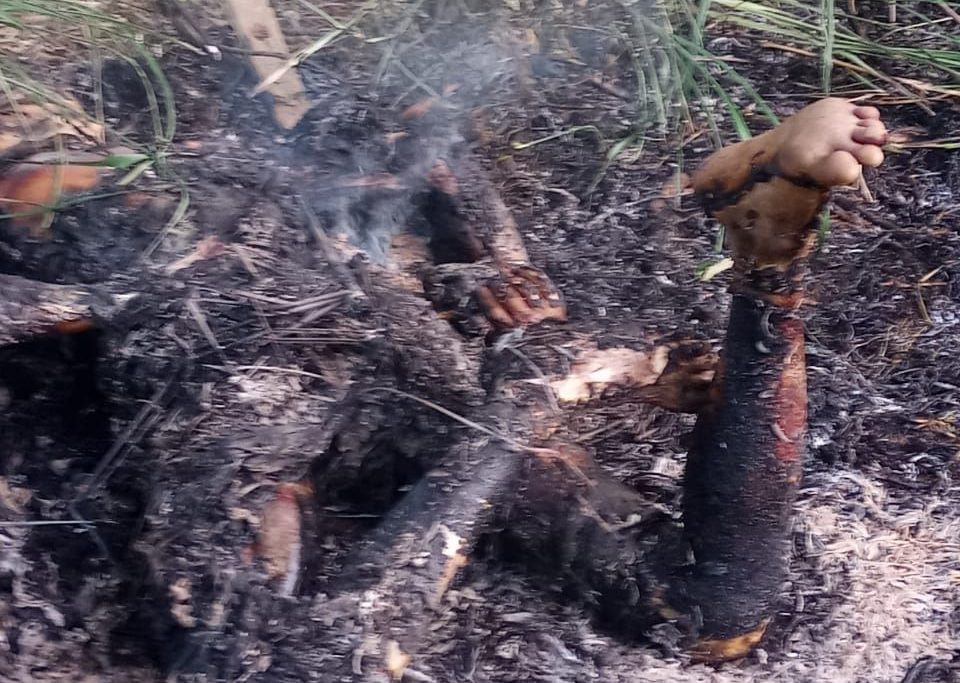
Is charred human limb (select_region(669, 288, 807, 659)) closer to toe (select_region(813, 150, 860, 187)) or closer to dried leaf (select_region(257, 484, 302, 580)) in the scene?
toe (select_region(813, 150, 860, 187))

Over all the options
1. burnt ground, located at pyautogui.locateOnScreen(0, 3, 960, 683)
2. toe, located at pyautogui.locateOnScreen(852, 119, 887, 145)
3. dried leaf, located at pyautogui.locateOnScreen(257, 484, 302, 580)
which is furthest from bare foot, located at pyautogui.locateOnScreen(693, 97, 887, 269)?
dried leaf, located at pyautogui.locateOnScreen(257, 484, 302, 580)

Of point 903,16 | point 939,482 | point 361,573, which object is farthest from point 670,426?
point 903,16

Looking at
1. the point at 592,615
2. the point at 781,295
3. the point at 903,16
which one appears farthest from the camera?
the point at 903,16

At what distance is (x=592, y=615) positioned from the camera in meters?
1.08

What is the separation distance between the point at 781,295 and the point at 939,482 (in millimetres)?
535

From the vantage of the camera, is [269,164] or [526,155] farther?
[526,155]

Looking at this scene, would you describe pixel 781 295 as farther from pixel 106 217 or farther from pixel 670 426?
pixel 106 217

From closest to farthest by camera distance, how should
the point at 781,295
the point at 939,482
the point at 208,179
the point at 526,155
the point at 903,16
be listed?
the point at 781,295
the point at 939,482
the point at 208,179
the point at 526,155
the point at 903,16

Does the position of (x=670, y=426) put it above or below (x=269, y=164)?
below

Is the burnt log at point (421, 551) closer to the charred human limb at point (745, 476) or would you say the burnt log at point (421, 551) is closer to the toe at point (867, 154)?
the charred human limb at point (745, 476)

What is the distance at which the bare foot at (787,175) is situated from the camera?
721 millimetres

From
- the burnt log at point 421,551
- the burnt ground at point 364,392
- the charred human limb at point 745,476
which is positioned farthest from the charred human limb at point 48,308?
the charred human limb at point 745,476

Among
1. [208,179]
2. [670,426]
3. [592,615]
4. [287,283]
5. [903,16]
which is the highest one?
[903,16]

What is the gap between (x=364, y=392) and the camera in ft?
3.75
